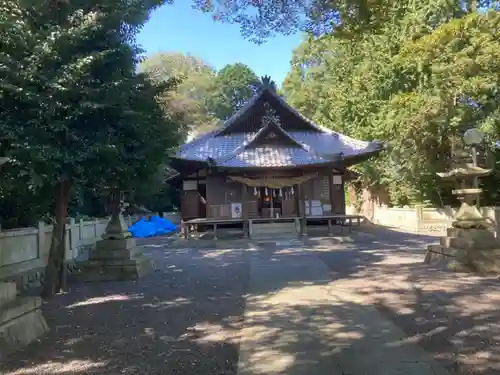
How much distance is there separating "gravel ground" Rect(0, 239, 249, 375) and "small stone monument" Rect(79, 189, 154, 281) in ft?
1.68

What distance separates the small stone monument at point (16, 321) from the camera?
190 inches

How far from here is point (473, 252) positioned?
894cm

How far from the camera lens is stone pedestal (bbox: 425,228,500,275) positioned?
8711 millimetres

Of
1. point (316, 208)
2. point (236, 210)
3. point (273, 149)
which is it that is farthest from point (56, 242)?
point (316, 208)

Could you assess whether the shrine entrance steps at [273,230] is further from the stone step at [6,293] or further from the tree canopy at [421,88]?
the stone step at [6,293]

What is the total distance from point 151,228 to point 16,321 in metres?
21.9

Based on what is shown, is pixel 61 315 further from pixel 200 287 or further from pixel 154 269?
Answer: pixel 154 269

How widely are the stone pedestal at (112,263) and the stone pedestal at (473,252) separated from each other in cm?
696

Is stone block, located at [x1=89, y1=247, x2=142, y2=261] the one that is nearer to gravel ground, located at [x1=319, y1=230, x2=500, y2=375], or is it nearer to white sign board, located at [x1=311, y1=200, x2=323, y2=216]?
gravel ground, located at [x1=319, y1=230, x2=500, y2=375]

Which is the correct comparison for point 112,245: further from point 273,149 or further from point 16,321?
point 273,149

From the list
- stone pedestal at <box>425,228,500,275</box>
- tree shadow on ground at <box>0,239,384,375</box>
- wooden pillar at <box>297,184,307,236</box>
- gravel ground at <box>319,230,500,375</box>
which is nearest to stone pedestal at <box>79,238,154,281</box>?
tree shadow on ground at <box>0,239,384,375</box>

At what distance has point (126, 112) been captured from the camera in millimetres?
7703

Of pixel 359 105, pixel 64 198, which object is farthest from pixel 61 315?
pixel 359 105

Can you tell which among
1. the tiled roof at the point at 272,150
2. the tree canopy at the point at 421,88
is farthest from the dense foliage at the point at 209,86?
the tree canopy at the point at 421,88
